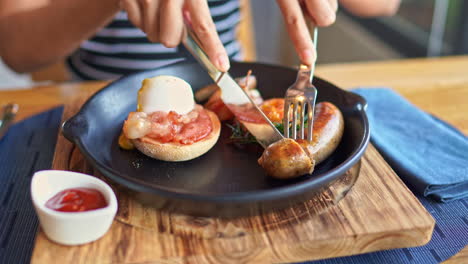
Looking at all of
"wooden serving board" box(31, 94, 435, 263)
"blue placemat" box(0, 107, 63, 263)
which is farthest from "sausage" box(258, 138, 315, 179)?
"blue placemat" box(0, 107, 63, 263)

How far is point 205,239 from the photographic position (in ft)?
4.06

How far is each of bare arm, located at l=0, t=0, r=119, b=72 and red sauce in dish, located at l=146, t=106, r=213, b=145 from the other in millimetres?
844

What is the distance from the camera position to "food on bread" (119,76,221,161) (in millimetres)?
1562

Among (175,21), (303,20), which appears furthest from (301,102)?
(175,21)

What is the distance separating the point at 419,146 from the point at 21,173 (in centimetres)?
170

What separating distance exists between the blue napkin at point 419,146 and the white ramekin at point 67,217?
1.13 m

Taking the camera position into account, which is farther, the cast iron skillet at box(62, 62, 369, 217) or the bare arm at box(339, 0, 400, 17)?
the bare arm at box(339, 0, 400, 17)

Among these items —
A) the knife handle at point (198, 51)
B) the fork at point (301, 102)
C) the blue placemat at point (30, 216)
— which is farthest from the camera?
the knife handle at point (198, 51)

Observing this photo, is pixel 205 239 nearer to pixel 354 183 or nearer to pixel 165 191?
pixel 165 191

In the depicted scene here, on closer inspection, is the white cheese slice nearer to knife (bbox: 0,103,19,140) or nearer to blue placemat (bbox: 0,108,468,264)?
blue placemat (bbox: 0,108,468,264)

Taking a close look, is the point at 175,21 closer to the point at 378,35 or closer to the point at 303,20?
the point at 303,20

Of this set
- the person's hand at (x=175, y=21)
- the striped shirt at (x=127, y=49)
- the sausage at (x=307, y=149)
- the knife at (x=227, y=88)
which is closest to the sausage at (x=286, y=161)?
the sausage at (x=307, y=149)

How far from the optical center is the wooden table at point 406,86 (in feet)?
7.60

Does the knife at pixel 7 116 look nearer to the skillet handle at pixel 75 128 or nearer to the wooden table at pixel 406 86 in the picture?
the wooden table at pixel 406 86
